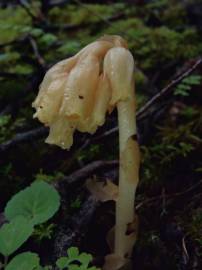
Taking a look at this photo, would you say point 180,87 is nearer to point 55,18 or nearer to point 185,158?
point 185,158

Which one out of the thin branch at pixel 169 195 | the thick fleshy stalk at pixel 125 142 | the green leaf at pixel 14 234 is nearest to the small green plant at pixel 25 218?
the green leaf at pixel 14 234

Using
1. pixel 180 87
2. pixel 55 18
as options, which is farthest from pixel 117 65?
pixel 55 18

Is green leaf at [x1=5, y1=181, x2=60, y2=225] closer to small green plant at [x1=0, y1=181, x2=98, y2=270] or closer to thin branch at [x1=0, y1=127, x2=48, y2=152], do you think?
small green plant at [x1=0, y1=181, x2=98, y2=270]

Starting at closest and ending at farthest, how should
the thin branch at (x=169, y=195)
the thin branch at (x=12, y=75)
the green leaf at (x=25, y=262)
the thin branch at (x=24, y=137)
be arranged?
the green leaf at (x=25, y=262), the thin branch at (x=169, y=195), the thin branch at (x=24, y=137), the thin branch at (x=12, y=75)

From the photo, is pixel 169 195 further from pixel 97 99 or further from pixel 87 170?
pixel 97 99

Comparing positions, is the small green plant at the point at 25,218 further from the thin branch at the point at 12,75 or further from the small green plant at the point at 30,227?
the thin branch at the point at 12,75

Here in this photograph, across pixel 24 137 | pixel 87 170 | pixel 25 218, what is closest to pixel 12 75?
pixel 24 137

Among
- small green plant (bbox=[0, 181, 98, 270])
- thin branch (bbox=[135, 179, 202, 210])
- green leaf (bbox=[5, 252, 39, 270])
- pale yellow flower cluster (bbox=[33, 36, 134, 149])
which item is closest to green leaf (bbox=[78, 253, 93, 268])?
small green plant (bbox=[0, 181, 98, 270])
